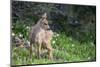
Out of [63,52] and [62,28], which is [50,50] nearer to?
[63,52]

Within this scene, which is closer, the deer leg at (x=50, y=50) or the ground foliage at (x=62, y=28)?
the ground foliage at (x=62, y=28)

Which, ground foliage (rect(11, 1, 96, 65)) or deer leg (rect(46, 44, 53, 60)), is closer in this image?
ground foliage (rect(11, 1, 96, 65))

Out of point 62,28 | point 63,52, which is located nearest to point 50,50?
point 63,52

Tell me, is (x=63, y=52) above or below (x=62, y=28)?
below

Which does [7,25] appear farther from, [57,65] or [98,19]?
[98,19]

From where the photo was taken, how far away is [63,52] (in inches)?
89.2

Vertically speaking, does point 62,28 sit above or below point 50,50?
above

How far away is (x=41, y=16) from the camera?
2188 millimetres

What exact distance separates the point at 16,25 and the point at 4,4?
0.79 ft

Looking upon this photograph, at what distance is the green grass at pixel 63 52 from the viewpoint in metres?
2.10

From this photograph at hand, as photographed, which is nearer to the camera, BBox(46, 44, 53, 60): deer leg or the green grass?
the green grass

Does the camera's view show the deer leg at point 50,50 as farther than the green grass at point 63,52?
Yes

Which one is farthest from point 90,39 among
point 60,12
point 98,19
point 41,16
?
point 41,16

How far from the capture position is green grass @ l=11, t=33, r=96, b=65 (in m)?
2.10
